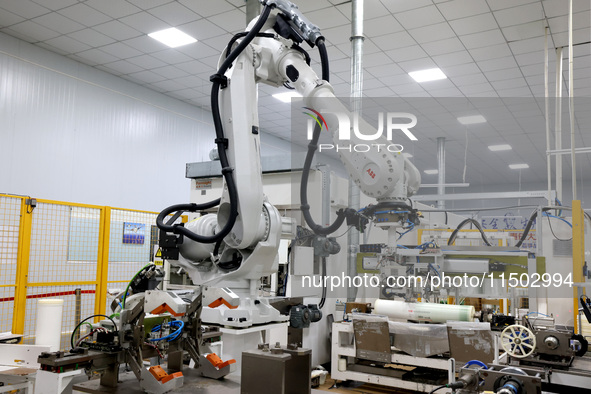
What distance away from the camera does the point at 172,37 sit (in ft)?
19.2

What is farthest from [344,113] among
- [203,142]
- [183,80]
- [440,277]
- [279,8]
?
[203,142]

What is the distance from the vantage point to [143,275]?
3.32m

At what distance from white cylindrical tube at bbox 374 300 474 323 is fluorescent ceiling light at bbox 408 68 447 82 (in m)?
3.68

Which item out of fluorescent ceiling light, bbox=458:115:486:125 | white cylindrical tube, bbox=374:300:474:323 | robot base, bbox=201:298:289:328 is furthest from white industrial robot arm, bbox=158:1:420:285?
fluorescent ceiling light, bbox=458:115:486:125

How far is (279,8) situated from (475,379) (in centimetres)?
196

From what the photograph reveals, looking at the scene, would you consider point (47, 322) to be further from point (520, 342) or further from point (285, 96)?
point (285, 96)

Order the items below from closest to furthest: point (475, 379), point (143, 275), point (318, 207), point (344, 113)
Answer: point (475, 379)
point (344, 113)
point (143, 275)
point (318, 207)

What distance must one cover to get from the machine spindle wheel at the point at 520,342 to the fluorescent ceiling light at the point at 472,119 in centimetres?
614

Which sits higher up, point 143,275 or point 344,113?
point 344,113

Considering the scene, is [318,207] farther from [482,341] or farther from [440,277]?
[482,341]

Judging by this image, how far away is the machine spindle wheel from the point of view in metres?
2.73

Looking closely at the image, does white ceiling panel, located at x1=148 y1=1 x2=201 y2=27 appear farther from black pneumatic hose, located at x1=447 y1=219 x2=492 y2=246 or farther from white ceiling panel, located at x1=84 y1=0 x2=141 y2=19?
black pneumatic hose, located at x1=447 y1=219 x2=492 y2=246

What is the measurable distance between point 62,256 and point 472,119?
22.4 ft

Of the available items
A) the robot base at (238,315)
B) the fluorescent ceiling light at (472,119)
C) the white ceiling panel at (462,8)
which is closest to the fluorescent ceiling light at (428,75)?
the white ceiling panel at (462,8)
